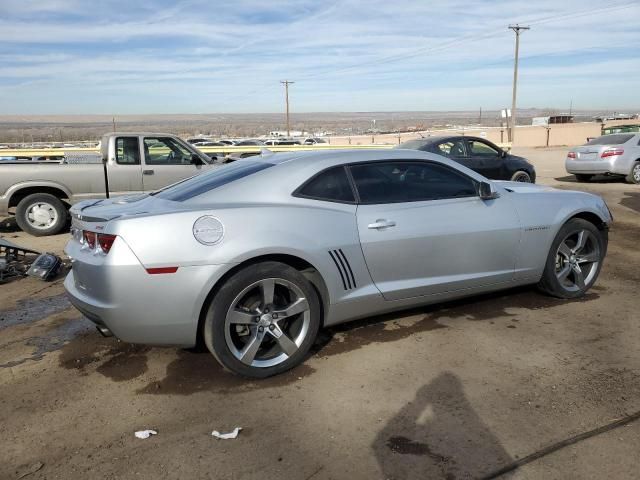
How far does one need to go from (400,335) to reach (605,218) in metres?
2.49

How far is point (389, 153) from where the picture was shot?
14.6ft

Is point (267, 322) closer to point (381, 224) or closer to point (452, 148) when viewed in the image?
point (381, 224)

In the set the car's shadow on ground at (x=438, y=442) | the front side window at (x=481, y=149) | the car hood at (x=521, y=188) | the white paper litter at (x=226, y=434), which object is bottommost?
the white paper litter at (x=226, y=434)

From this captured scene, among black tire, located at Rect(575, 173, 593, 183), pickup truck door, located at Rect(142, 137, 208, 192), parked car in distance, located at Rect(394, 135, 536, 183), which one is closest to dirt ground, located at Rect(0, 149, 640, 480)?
pickup truck door, located at Rect(142, 137, 208, 192)

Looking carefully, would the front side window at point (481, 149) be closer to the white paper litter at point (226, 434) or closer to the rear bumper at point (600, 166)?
the rear bumper at point (600, 166)

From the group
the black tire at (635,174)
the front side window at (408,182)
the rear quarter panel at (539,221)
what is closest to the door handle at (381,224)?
the front side window at (408,182)

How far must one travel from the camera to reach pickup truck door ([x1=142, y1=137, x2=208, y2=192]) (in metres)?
9.93

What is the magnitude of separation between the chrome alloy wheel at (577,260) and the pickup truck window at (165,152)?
23.3ft

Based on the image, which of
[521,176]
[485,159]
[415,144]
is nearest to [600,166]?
[521,176]

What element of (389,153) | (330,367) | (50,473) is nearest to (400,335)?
(330,367)

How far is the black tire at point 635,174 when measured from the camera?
591 inches

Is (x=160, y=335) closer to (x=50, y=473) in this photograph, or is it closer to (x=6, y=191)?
(x=50, y=473)

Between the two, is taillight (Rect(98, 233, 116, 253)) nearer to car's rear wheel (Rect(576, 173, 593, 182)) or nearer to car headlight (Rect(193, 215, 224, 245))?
car headlight (Rect(193, 215, 224, 245))

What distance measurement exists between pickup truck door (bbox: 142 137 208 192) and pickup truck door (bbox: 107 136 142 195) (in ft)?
0.40
